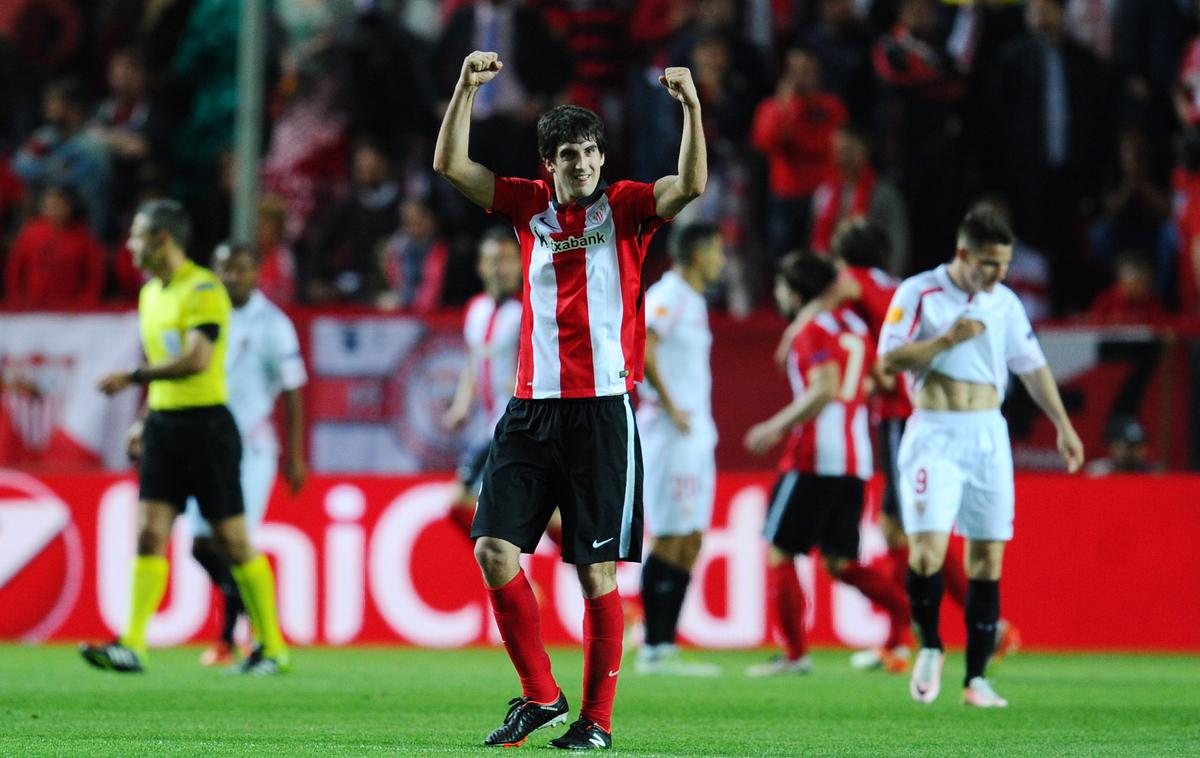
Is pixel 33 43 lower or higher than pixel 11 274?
higher

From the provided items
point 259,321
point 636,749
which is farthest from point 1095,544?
point 636,749

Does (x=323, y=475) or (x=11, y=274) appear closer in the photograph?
(x=323, y=475)

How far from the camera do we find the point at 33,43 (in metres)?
17.6

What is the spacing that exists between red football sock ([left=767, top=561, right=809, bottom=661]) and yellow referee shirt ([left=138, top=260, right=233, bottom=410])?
303 centimetres

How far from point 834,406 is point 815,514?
1.93 ft

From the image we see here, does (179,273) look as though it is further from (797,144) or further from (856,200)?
(797,144)

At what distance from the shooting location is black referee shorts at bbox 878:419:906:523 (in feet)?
35.2

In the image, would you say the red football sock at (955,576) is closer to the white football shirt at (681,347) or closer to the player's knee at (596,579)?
the white football shirt at (681,347)

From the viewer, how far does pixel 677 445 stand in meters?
10.5

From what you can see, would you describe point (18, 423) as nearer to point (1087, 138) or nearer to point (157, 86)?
point (157, 86)

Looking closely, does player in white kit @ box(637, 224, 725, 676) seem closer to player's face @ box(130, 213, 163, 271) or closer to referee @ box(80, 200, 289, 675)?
referee @ box(80, 200, 289, 675)

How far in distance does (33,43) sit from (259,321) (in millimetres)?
7915

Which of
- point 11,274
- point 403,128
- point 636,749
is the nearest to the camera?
point 636,749

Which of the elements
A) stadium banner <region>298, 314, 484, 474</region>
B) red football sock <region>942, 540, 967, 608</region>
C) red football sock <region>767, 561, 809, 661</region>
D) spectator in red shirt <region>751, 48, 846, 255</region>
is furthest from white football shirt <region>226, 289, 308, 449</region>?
spectator in red shirt <region>751, 48, 846, 255</region>
